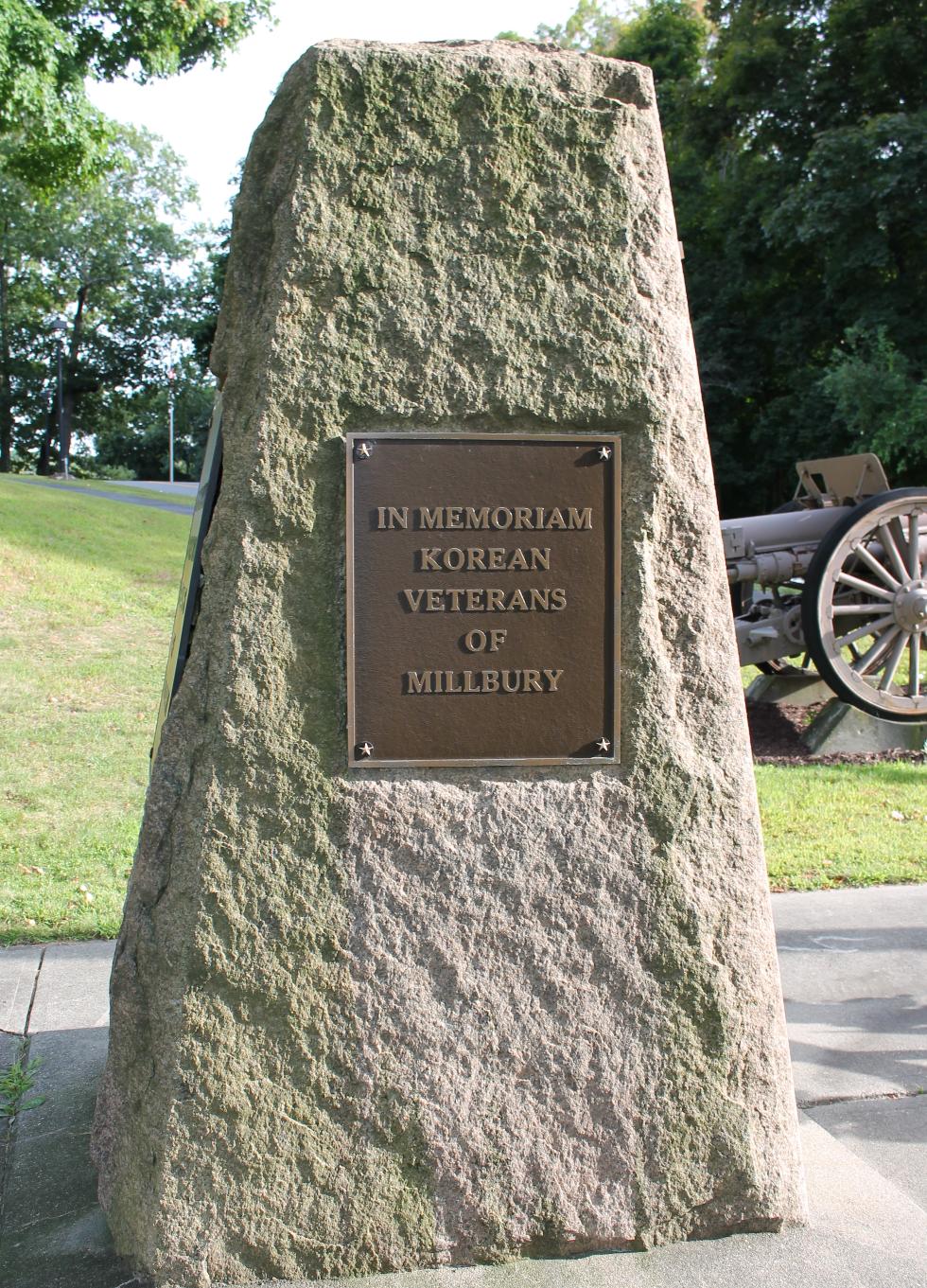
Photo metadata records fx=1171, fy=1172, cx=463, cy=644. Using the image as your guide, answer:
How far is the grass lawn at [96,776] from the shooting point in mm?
5254

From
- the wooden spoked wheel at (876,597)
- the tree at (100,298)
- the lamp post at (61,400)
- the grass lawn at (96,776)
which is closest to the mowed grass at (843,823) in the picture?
the grass lawn at (96,776)

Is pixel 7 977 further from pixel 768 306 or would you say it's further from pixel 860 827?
pixel 768 306

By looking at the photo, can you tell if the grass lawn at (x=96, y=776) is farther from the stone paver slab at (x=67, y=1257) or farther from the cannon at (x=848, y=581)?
the stone paver slab at (x=67, y=1257)

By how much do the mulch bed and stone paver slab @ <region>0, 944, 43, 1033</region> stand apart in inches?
186

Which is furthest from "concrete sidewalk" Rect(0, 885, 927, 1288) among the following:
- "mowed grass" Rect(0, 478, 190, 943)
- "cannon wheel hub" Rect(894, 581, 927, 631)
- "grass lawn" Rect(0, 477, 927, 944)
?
"cannon wheel hub" Rect(894, 581, 927, 631)

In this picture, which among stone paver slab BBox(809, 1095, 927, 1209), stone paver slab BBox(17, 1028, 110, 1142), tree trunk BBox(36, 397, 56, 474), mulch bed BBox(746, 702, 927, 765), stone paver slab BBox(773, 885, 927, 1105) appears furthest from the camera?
tree trunk BBox(36, 397, 56, 474)

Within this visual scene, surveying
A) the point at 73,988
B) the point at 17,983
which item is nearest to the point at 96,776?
the point at 17,983

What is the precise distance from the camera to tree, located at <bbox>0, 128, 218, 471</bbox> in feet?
149

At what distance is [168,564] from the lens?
43.5 ft

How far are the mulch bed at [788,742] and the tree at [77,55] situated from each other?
11392 mm

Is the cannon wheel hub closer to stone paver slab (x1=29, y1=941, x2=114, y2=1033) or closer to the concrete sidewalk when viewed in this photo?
the concrete sidewalk

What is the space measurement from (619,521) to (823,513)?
5989 mm

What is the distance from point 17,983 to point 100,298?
47.1 metres

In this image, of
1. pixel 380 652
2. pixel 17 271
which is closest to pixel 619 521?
pixel 380 652
